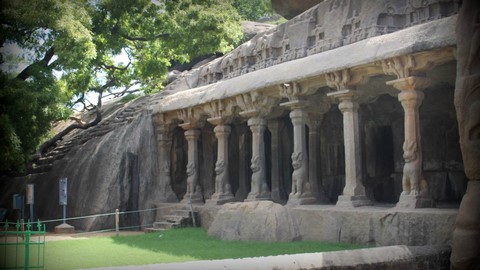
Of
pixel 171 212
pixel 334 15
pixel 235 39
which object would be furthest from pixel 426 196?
pixel 235 39

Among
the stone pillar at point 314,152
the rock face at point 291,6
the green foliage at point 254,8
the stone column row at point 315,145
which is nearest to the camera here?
the stone column row at point 315,145

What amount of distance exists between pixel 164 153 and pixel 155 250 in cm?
761

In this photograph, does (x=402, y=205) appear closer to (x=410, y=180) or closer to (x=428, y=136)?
(x=410, y=180)

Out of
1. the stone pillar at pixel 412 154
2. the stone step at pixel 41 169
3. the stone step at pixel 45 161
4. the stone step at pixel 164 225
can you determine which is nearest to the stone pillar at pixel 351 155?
the stone pillar at pixel 412 154

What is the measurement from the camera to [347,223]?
11.8m

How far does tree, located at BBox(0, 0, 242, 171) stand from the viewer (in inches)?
526

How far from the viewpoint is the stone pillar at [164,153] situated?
1892 centimetres

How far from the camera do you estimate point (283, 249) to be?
10945 mm

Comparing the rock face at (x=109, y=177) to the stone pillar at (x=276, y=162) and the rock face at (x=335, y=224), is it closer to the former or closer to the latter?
the stone pillar at (x=276, y=162)

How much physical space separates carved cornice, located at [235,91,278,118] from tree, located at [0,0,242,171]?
436 centimetres

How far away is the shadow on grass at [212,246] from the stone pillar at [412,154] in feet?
4.63

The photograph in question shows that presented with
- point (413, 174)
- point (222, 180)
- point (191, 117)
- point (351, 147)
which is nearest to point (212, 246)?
point (351, 147)

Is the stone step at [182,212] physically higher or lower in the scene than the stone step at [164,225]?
higher

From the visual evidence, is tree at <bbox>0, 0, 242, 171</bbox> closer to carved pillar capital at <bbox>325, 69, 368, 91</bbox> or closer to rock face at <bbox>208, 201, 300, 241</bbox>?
rock face at <bbox>208, 201, 300, 241</bbox>
